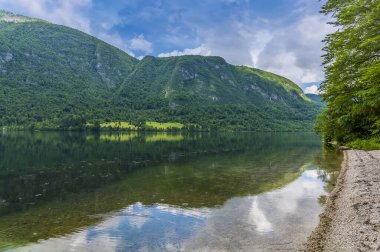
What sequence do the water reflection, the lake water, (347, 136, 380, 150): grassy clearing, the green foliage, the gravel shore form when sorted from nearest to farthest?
the gravel shore < the water reflection < the lake water < the green foliage < (347, 136, 380, 150): grassy clearing

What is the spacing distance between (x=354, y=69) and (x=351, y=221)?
33.2m

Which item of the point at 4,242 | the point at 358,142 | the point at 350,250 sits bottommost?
the point at 4,242

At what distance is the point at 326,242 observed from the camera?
1357cm

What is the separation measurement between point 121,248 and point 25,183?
911 inches

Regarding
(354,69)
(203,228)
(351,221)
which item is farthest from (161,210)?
(354,69)

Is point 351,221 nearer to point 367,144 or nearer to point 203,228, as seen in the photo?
point 203,228

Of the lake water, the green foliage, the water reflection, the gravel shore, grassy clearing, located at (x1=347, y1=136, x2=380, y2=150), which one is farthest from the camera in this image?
grassy clearing, located at (x1=347, y1=136, x2=380, y2=150)

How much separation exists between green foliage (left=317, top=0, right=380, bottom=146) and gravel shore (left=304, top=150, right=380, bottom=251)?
14095mm

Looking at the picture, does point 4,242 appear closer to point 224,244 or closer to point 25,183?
point 224,244

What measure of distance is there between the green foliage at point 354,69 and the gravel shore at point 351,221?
14.1 meters

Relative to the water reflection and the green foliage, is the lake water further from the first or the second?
the green foliage

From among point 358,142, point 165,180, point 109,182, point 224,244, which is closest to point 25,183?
point 109,182

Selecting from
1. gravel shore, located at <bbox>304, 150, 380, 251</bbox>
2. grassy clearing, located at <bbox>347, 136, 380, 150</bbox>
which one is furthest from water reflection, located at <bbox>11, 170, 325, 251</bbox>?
grassy clearing, located at <bbox>347, 136, 380, 150</bbox>

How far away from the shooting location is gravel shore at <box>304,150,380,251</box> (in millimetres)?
12070
